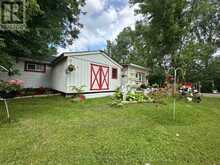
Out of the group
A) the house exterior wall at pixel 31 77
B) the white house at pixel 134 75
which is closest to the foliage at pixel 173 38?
the white house at pixel 134 75

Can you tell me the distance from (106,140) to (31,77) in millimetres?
11037

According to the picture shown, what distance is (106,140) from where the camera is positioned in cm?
445

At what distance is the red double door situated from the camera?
44.7 feet

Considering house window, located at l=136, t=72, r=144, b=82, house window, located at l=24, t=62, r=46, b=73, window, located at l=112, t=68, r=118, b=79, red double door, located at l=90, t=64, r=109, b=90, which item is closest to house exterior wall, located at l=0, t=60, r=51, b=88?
house window, located at l=24, t=62, r=46, b=73

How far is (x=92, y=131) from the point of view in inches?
202

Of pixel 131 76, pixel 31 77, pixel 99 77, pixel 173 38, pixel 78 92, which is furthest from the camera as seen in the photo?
pixel 131 76

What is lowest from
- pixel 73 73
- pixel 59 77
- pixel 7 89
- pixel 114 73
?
pixel 7 89

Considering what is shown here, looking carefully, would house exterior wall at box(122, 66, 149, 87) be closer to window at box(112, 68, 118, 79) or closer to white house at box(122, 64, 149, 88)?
white house at box(122, 64, 149, 88)

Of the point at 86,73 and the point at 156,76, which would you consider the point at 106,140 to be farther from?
the point at 156,76

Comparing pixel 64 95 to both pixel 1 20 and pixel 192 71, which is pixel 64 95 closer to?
pixel 1 20

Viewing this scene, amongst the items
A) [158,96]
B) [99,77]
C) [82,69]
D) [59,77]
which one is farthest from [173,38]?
[59,77]

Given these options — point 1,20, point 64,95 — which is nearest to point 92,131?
point 1,20

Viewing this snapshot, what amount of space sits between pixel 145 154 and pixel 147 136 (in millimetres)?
1118

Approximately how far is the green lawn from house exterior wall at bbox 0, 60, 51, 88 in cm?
686
